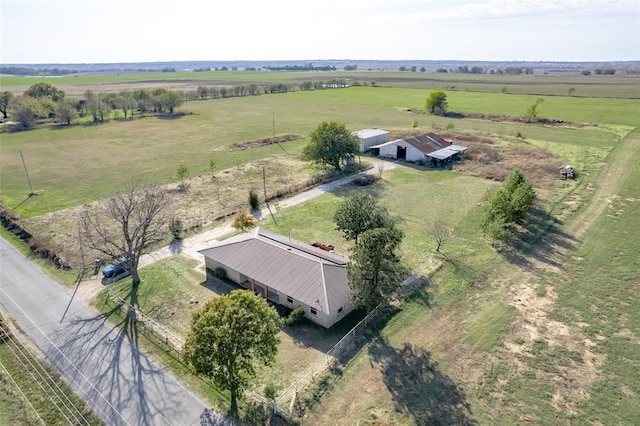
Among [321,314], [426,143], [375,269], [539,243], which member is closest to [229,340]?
[321,314]

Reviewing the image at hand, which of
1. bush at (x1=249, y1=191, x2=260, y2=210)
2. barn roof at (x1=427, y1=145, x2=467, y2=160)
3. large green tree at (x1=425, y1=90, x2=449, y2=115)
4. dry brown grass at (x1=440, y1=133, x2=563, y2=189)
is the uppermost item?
large green tree at (x1=425, y1=90, x2=449, y2=115)

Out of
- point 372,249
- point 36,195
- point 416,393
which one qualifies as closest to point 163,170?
point 36,195

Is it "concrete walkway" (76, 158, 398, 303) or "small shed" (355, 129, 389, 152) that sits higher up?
"small shed" (355, 129, 389, 152)

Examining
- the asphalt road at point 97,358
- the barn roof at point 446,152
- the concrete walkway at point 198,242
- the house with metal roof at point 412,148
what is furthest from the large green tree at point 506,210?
the asphalt road at point 97,358

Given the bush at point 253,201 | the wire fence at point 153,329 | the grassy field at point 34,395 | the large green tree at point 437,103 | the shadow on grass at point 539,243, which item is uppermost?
the large green tree at point 437,103

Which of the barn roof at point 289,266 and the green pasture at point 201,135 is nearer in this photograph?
the barn roof at point 289,266

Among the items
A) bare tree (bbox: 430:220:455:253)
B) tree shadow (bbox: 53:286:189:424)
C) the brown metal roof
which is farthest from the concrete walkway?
bare tree (bbox: 430:220:455:253)

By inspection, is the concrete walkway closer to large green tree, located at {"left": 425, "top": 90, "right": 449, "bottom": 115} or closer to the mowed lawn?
the mowed lawn

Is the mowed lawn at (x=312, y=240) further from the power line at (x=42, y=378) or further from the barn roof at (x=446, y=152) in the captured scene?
the power line at (x=42, y=378)

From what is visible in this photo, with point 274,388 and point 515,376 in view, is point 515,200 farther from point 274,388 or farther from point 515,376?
point 274,388
